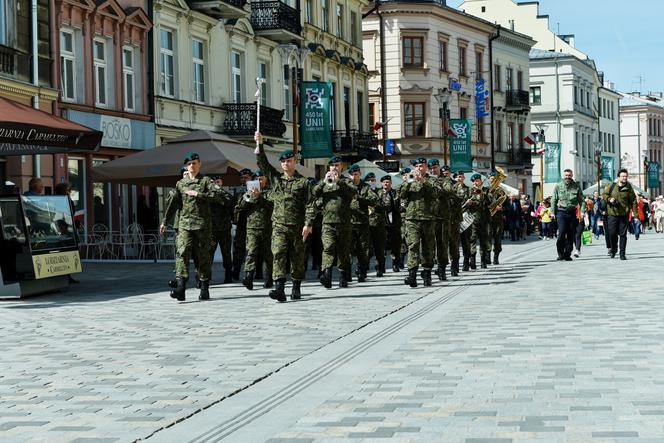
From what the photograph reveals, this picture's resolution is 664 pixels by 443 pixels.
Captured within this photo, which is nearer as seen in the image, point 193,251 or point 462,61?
point 193,251

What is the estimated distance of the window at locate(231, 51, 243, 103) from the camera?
3575 cm

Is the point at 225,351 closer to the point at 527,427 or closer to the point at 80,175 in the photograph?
the point at 527,427

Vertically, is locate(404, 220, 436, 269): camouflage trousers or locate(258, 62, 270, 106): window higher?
locate(258, 62, 270, 106): window

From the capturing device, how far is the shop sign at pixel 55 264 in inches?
643

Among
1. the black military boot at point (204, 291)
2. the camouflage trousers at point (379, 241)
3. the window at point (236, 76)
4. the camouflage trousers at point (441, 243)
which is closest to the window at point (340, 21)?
the window at point (236, 76)

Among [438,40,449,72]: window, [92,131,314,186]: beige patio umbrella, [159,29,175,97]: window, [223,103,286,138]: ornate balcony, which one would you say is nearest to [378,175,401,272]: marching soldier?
[92,131,314,186]: beige patio umbrella

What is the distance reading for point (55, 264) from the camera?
16.9 metres

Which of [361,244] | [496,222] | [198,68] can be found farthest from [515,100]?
[361,244]

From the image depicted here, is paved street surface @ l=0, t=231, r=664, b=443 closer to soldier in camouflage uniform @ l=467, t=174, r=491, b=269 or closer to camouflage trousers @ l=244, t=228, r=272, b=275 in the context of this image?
camouflage trousers @ l=244, t=228, r=272, b=275

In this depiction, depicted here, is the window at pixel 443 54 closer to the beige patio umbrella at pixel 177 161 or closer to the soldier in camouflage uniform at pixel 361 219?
the beige patio umbrella at pixel 177 161

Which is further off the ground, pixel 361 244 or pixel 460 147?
pixel 460 147

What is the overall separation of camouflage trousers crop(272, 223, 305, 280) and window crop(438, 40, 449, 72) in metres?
46.2

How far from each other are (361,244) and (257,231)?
2992 mm

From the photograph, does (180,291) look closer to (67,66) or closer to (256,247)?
(256,247)
